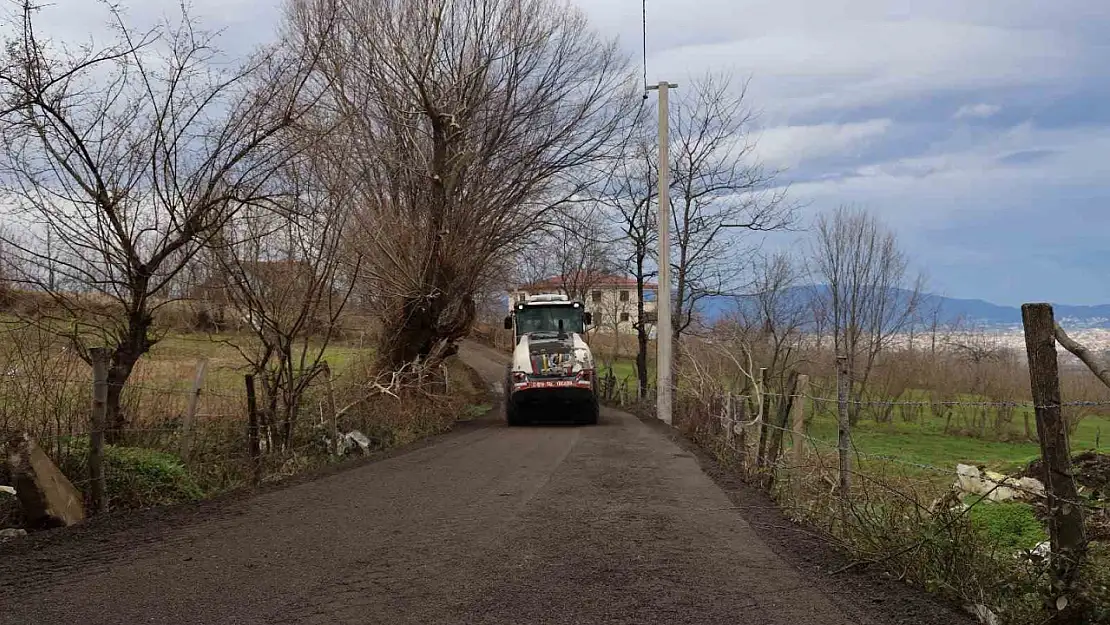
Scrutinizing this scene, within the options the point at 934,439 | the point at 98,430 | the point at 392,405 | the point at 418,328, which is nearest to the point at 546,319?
the point at 418,328

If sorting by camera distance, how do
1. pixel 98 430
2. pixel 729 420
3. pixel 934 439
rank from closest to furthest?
pixel 98 430
pixel 729 420
pixel 934 439

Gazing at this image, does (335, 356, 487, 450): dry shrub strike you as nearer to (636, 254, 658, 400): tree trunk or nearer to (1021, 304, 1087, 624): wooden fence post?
(636, 254, 658, 400): tree trunk

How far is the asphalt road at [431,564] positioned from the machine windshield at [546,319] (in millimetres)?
15295

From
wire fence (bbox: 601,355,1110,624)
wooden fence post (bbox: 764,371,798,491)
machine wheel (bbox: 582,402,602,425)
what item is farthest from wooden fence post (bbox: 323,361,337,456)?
machine wheel (bbox: 582,402,602,425)

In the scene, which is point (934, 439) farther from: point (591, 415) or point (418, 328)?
point (418, 328)

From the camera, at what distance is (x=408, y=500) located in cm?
1069

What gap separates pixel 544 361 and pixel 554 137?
6.43 m

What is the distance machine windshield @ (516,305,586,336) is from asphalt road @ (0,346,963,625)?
A: 15.3 m

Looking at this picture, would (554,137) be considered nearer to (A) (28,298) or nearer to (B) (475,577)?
(A) (28,298)

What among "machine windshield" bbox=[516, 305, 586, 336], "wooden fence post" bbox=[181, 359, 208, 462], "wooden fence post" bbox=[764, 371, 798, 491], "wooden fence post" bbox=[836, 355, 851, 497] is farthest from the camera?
"machine windshield" bbox=[516, 305, 586, 336]

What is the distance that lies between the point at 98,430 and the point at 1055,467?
8.28 meters

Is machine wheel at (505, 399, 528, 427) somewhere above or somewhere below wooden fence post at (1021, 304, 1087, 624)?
below

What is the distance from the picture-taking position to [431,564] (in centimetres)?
735

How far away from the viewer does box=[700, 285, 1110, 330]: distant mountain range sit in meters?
36.9
